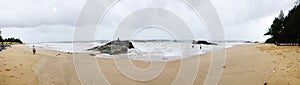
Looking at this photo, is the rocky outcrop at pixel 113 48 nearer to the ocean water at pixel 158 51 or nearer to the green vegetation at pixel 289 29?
the ocean water at pixel 158 51

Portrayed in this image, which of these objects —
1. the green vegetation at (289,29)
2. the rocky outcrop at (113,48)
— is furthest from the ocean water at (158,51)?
the green vegetation at (289,29)

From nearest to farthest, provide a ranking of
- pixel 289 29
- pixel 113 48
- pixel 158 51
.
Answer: pixel 289 29 < pixel 113 48 < pixel 158 51

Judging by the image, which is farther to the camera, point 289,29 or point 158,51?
point 158,51

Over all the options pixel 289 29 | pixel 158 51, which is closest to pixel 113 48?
pixel 158 51

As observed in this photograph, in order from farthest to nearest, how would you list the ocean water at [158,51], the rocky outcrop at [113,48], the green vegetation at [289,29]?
1. the rocky outcrop at [113,48]
2. the green vegetation at [289,29]
3. the ocean water at [158,51]

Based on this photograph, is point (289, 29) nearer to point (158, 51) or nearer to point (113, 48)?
point (158, 51)

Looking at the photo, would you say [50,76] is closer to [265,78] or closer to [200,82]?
[200,82]

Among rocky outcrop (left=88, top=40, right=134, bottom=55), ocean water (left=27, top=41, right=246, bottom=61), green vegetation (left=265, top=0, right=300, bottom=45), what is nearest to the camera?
ocean water (left=27, top=41, right=246, bottom=61)

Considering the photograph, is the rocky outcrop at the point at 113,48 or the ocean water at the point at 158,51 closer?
the ocean water at the point at 158,51

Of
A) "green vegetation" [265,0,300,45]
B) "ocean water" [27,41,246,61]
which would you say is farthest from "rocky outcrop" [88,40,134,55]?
"green vegetation" [265,0,300,45]

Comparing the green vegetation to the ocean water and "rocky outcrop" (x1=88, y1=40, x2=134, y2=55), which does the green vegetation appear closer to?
the ocean water

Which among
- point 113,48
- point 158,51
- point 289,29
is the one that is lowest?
point 158,51

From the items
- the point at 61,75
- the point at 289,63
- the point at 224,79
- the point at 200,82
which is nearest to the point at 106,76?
the point at 61,75

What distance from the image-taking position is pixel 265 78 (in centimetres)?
1107
